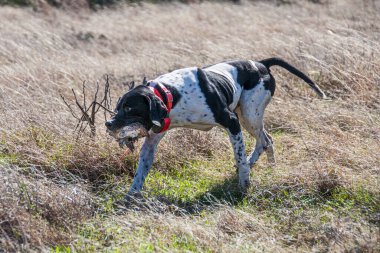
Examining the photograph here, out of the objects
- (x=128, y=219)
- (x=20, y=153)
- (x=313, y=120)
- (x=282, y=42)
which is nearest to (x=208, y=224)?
(x=128, y=219)

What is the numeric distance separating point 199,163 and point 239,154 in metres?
0.59

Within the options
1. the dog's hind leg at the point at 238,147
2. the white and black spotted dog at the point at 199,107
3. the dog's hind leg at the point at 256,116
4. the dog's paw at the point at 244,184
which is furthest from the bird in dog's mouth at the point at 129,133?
the dog's hind leg at the point at 256,116

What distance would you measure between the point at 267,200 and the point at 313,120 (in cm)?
201

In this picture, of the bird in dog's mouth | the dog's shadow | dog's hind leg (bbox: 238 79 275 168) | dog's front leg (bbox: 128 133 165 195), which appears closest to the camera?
the dog's shadow

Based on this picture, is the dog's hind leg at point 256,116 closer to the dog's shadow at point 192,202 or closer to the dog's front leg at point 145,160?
the dog's shadow at point 192,202

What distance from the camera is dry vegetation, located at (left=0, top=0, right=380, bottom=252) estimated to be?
4375 millimetres

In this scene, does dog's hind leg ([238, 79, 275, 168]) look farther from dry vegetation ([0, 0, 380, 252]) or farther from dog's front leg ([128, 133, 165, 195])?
dog's front leg ([128, 133, 165, 195])

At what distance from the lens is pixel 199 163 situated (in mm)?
6141

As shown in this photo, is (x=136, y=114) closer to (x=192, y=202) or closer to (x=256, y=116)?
(x=192, y=202)

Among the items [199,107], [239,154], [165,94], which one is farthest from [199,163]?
[165,94]

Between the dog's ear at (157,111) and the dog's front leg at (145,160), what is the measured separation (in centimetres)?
57

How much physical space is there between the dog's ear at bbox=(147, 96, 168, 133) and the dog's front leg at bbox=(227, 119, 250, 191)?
0.74 m

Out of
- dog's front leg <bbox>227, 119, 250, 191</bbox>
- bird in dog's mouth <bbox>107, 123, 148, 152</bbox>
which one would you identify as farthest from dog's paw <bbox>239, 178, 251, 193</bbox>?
bird in dog's mouth <bbox>107, 123, 148, 152</bbox>

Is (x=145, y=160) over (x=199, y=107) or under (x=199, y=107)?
under
